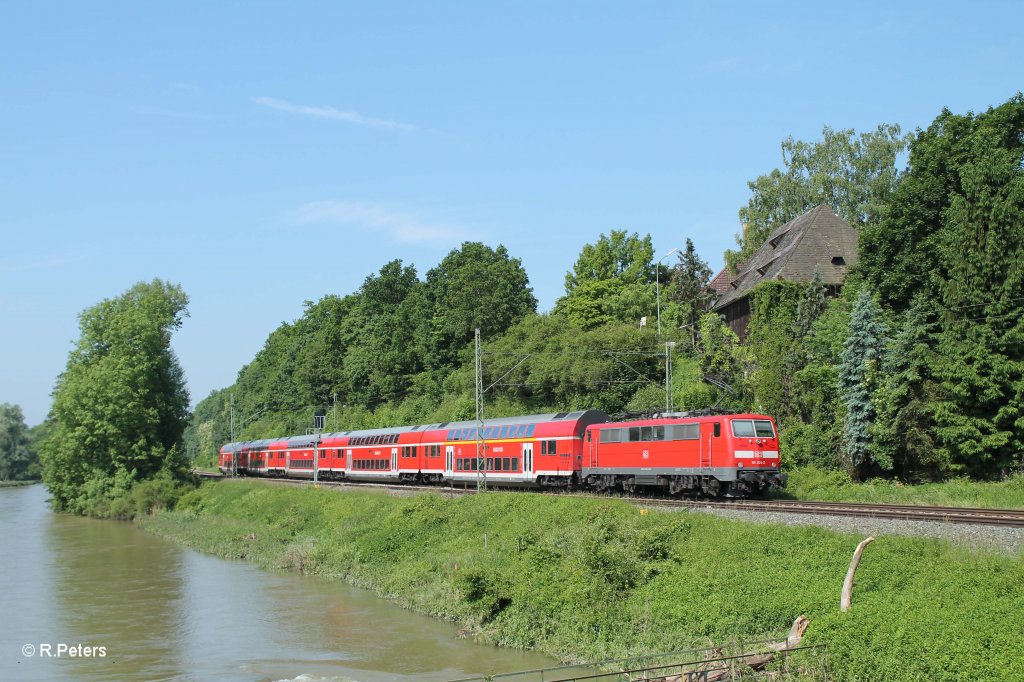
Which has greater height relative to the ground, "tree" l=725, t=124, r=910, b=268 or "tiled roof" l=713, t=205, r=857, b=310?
"tree" l=725, t=124, r=910, b=268

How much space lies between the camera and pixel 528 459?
44.8 m

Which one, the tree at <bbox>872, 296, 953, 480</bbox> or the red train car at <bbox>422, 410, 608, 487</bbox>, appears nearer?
the tree at <bbox>872, 296, 953, 480</bbox>

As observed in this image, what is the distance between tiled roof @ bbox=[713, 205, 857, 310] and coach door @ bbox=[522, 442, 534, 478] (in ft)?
60.0

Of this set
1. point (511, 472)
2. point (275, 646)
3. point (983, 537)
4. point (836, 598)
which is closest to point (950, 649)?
point (836, 598)

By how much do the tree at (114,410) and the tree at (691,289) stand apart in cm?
4046

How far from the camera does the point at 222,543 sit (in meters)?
47.3

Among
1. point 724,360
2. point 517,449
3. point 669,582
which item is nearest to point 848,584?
point 669,582

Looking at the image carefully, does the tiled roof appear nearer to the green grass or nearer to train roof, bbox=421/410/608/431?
train roof, bbox=421/410/608/431

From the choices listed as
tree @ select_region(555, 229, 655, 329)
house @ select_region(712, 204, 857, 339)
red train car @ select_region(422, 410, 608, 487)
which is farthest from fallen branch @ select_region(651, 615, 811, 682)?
tree @ select_region(555, 229, 655, 329)

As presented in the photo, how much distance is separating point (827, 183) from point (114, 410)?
59.1 metres

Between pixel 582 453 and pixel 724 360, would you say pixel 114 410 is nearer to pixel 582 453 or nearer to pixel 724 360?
pixel 582 453

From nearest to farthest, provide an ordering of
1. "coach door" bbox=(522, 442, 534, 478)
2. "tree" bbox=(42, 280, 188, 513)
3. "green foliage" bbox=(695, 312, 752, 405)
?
"coach door" bbox=(522, 442, 534, 478), "green foliage" bbox=(695, 312, 752, 405), "tree" bbox=(42, 280, 188, 513)

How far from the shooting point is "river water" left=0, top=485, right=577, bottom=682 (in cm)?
2280

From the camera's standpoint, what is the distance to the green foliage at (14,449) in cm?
14512
